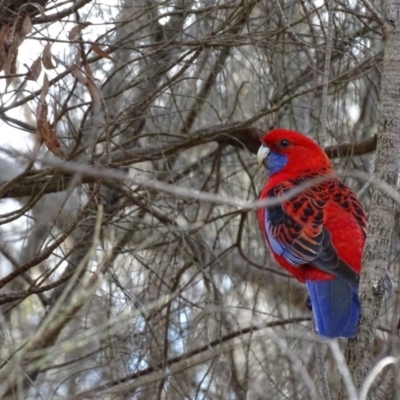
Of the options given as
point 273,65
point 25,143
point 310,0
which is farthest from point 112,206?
point 310,0

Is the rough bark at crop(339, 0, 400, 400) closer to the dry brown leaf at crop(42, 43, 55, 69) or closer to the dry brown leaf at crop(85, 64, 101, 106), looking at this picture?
the dry brown leaf at crop(85, 64, 101, 106)

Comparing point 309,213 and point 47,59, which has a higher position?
point 47,59

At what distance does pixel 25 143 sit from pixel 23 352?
1.40 meters

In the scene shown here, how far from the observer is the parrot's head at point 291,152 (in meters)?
4.29

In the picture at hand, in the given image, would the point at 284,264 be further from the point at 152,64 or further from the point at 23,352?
the point at 23,352

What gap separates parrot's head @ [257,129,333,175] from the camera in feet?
14.1

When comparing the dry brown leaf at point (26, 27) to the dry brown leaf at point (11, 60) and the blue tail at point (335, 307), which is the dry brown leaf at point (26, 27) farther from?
the blue tail at point (335, 307)

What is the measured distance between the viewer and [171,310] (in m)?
4.27

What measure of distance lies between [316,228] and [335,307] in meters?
0.60

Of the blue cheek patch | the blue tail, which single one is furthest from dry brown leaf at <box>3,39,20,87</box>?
the blue cheek patch

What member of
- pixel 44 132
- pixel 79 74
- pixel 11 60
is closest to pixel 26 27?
pixel 11 60

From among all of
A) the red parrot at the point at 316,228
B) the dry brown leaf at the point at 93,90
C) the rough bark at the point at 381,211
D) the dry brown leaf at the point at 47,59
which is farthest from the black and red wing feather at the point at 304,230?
the dry brown leaf at the point at 47,59

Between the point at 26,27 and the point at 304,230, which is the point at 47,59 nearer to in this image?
the point at 26,27

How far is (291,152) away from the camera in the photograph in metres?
4.36
